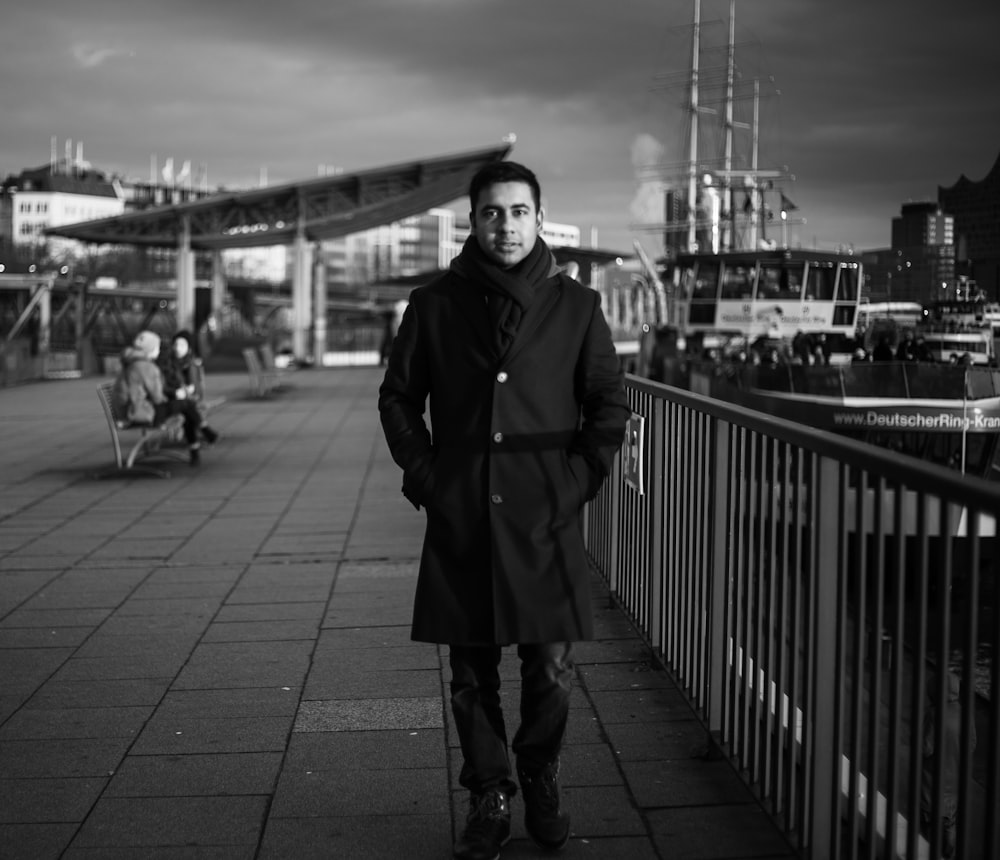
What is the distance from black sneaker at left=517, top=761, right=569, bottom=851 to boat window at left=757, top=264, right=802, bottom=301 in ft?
104

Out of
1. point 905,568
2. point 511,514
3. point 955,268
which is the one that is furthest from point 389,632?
point 955,268

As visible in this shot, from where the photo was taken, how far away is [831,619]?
11.2 ft

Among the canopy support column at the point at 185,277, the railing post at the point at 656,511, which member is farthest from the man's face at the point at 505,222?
the canopy support column at the point at 185,277

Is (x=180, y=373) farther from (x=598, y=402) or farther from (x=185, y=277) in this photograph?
(x=185, y=277)

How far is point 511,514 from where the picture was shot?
3703 millimetres

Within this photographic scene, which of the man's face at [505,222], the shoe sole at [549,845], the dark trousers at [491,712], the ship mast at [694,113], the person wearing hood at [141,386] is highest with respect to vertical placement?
the ship mast at [694,113]

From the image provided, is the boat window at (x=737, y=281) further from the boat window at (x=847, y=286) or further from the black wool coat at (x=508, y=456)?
the black wool coat at (x=508, y=456)

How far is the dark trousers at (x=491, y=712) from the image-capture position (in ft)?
12.6

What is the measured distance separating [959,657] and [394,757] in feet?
7.51

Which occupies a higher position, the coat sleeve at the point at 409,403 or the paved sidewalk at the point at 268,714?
the coat sleeve at the point at 409,403

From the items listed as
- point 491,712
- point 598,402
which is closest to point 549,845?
point 491,712

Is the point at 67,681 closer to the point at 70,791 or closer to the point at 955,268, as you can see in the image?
the point at 70,791

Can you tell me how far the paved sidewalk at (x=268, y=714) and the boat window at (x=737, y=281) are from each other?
2604cm

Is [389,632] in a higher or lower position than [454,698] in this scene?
lower
